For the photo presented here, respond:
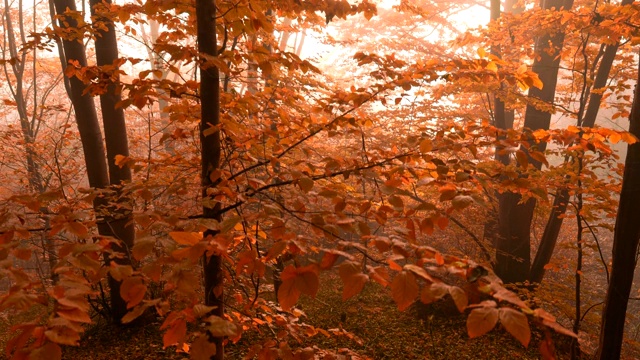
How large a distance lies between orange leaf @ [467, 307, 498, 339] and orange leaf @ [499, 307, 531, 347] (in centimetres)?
2

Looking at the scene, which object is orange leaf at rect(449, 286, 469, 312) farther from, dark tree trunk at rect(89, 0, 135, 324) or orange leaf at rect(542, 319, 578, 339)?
dark tree trunk at rect(89, 0, 135, 324)

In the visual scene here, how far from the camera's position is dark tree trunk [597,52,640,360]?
9.27ft

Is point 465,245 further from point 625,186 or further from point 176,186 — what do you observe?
point 176,186

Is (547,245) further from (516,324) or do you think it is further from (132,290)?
(132,290)

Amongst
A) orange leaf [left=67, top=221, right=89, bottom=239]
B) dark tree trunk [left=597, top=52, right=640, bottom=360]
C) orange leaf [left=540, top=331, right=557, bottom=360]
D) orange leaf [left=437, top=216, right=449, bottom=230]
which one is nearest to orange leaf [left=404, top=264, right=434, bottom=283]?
orange leaf [left=540, top=331, right=557, bottom=360]

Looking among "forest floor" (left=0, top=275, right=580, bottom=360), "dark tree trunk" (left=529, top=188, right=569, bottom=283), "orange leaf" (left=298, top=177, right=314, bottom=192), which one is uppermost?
"orange leaf" (left=298, top=177, right=314, bottom=192)

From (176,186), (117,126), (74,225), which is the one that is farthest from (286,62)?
(117,126)

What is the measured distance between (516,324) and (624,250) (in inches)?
109

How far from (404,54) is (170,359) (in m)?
9.37

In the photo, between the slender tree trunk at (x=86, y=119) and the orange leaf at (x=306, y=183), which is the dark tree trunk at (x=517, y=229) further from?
the slender tree trunk at (x=86, y=119)

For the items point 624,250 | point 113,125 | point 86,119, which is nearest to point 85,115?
point 86,119

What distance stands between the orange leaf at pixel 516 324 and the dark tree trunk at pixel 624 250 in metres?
2.71

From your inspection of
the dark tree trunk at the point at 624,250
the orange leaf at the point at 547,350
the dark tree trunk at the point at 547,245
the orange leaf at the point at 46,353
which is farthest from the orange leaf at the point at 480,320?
the dark tree trunk at the point at 547,245

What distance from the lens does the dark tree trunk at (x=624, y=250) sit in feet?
9.27
